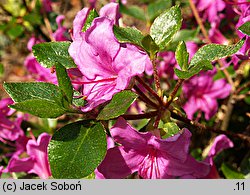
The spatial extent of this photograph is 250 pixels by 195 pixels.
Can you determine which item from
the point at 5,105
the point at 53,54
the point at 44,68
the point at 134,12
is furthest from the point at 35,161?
the point at 134,12

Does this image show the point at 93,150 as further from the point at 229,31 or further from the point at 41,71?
the point at 229,31

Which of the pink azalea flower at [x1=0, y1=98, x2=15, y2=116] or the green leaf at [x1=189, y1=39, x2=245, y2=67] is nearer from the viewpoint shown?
the green leaf at [x1=189, y1=39, x2=245, y2=67]

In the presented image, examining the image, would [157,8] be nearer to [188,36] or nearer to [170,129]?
[188,36]

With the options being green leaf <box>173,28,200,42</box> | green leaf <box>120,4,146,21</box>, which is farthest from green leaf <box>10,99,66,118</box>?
green leaf <box>120,4,146,21</box>

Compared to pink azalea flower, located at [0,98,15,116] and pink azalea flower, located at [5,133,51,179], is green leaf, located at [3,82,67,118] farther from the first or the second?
pink azalea flower, located at [0,98,15,116]

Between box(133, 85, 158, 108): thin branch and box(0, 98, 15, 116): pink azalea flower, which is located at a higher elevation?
box(133, 85, 158, 108): thin branch

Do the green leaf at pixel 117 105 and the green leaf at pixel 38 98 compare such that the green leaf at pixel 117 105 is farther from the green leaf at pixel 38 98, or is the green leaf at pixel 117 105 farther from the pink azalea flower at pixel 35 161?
the pink azalea flower at pixel 35 161
